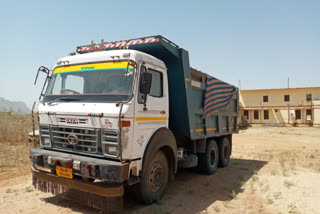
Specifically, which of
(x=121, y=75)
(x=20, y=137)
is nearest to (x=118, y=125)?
(x=121, y=75)

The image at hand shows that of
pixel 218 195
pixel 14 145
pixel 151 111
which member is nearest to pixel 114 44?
pixel 151 111

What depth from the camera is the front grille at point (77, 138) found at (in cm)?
411

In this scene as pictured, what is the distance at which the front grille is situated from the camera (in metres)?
4.11

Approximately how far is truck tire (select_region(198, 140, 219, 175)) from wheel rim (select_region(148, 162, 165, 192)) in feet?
8.45

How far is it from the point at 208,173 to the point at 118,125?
4537mm

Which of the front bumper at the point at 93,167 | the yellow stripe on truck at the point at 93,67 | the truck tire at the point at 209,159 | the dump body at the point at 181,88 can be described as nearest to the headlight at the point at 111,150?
the front bumper at the point at 93,167

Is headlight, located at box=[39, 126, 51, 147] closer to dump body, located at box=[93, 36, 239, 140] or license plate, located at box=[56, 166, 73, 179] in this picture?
license plate, located at box=[56, 166, 73, 179]

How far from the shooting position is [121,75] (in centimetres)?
439

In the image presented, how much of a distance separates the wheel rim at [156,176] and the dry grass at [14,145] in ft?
16.5

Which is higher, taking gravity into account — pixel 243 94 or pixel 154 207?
pixel 243 94

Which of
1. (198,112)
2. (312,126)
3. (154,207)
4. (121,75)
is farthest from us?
(312,126)

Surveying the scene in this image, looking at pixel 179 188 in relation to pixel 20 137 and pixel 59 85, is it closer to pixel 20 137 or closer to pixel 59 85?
pixel 59 85

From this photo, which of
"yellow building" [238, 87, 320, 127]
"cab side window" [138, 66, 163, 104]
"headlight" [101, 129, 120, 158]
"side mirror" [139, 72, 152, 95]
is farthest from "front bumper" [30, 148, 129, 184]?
"yellow building" [238, 87, 320, 127]

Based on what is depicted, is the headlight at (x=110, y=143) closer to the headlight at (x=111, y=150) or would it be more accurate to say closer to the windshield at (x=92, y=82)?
the headlight at (x=111, y=150)
